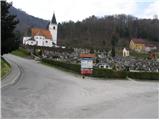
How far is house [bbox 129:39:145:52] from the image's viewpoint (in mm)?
138887

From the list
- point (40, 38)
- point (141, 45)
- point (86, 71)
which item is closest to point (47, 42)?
point (40, 38)

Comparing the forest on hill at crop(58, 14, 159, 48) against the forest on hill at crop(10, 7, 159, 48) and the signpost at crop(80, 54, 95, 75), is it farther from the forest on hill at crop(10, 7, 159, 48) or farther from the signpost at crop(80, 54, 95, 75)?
the signpost at crop(80, 54, 95, 75)

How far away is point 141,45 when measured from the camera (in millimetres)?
139625

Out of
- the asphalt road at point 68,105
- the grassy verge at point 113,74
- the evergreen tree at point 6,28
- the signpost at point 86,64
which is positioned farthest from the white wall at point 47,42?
the asphalt road at point 68,105

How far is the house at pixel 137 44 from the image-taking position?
138887mm

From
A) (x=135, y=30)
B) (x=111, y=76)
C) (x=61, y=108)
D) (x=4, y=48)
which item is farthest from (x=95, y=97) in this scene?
(x=135, y=30)

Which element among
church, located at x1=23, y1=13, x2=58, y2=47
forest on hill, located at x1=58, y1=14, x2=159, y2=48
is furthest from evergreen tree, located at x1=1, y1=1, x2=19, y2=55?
forest on hill, located at x1=58, y1=14, x2=159, y2=48

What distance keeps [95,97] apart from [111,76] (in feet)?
53.2

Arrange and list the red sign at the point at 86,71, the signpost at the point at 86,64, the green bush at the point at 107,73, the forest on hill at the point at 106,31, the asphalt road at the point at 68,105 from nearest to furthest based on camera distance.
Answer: the asphalt road at the point at 68,105
the signpost at the point at 86,64
the red sign at the point at 86,71
the green bush at the point at 107,73
the forest on hill at the point at 106,31

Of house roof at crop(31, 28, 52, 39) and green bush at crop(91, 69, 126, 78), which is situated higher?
house roof at crop(31, 28, 52, 39)

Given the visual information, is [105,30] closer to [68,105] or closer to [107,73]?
[107,73]

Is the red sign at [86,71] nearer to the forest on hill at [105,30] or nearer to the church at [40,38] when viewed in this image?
the church at [40,38]

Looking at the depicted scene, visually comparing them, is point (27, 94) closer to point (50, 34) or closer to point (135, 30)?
point (50, 34)

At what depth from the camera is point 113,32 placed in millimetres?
149625
